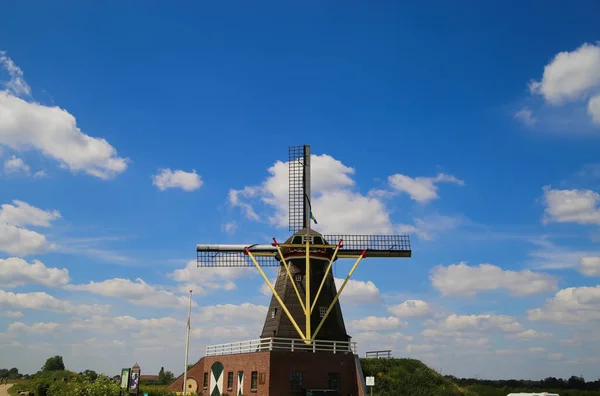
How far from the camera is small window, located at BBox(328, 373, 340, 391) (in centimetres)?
3072

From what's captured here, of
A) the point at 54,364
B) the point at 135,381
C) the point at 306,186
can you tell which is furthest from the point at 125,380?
the point at 54,364

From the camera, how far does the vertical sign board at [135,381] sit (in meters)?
27.0

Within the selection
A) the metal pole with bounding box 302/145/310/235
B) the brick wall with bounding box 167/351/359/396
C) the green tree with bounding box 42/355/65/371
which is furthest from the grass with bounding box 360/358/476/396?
the green tree with bounding box 42/355/65/371

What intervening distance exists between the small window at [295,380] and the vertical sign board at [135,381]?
8.59 meters

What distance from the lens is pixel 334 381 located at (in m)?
30.8

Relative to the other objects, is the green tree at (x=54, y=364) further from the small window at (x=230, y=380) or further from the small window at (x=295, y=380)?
the small window at (x=295, y=380)

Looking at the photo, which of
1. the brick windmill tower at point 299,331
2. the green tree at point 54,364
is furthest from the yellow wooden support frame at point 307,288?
the green tree at point 54,364

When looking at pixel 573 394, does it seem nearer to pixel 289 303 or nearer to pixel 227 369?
pixel 289 303

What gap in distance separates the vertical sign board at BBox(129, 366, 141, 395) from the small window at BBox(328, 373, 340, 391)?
36.4 ft

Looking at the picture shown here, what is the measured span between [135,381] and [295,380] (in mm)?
8965

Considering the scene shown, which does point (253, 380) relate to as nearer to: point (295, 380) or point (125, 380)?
point (295, 380)

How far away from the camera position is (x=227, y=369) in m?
34.3

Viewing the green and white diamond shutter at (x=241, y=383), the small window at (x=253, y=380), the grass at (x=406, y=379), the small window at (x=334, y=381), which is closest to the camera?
the small window at (x=253, y=380)

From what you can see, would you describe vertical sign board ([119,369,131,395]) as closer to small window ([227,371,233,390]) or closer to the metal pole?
small window ([227,371,233,390])
